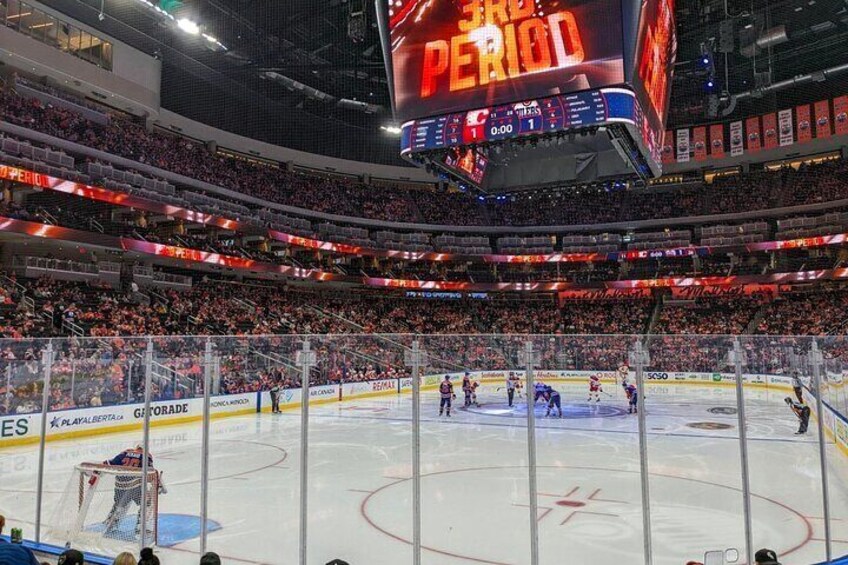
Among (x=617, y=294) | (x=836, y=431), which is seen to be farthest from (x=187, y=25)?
(x=617, y=294)

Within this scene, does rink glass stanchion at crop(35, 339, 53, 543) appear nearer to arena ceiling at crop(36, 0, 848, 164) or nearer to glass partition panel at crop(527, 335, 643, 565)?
glass partition panel at crop(527, 335, 643, 565)

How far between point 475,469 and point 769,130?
3378 cm

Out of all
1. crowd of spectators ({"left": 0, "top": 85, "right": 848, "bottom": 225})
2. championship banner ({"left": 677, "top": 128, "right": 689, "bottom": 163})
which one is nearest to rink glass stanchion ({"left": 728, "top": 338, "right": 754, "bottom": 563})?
crowd of spectators ({"left": 0, "top": 85, "right": 848, "bottom": 225})

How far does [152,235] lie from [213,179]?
7114 mm

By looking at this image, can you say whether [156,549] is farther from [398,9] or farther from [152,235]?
[152,235]

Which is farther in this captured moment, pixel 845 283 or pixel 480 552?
pixel 845 283

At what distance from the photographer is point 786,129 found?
3578 cm

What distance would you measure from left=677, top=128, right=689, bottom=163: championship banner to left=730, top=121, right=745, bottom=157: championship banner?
2518 mm

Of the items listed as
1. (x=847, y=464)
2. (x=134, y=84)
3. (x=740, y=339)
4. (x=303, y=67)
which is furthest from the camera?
(x=134, y=84)

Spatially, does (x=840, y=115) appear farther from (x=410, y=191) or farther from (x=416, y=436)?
(x=416, y=436)

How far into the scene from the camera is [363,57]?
28875 millimetres

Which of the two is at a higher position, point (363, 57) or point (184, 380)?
point (363, 57)

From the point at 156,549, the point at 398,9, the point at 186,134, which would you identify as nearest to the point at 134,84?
the point at 186,134

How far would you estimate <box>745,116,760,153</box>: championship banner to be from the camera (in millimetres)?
37375
